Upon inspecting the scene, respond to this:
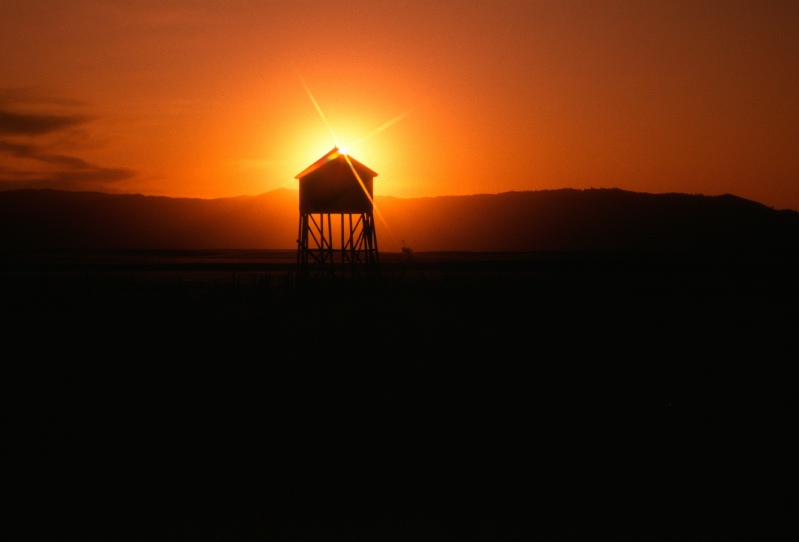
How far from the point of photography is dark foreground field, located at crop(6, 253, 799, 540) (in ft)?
26.0

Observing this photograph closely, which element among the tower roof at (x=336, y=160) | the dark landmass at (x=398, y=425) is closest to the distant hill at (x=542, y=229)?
the tower roof at (x=336, y=160)

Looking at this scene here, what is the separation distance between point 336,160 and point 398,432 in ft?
80.7

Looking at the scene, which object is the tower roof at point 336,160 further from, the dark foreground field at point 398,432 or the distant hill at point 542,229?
the distant hill at point 542,229

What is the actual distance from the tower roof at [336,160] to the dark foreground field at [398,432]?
12.2 meters

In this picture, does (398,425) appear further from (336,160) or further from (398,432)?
(336,160)

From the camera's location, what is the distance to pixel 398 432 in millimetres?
10969

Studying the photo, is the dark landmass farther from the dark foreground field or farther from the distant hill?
the distant hill

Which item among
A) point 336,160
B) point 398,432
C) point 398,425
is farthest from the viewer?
point 336,160

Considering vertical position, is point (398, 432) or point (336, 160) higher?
point (336, 160)

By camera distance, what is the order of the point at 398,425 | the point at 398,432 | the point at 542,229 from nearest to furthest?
the point at 398,432
the point at 398,425
the point at 542,229

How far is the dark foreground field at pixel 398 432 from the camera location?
26.0 feet

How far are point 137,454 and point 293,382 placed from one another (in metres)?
4.75

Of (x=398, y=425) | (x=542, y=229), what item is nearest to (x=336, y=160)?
(x=398, y=425)

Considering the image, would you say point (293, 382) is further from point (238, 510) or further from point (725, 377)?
point (725, 377)
